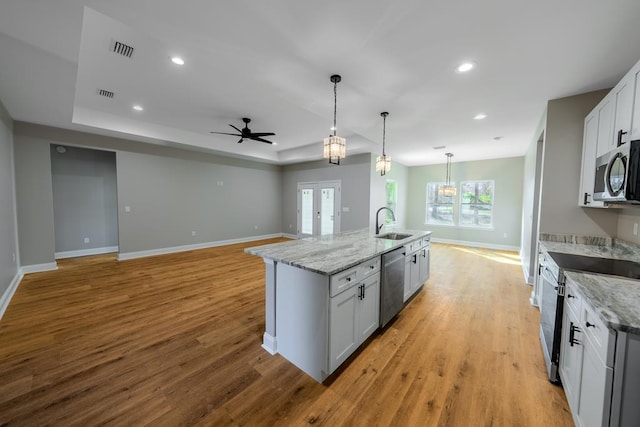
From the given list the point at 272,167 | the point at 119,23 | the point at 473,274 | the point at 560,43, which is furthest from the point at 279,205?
the point at 560,43

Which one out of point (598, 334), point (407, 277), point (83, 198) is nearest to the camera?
point (598, 334)

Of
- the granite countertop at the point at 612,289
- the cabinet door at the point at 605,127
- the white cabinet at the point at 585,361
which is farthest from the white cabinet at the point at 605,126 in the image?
the white cabinet at the point at 585,361

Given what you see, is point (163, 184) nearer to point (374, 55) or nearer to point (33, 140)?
point (33, 140)

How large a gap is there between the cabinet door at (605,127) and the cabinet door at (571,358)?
5.24 ft

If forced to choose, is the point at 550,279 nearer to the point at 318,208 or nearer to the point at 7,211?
the point at 318,208

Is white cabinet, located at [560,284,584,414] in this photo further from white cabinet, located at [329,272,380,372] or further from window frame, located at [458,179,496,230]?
window frame, located at [458,179,496,230]

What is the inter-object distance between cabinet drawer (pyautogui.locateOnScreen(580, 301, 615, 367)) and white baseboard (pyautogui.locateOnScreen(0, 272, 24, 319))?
545 centimetres

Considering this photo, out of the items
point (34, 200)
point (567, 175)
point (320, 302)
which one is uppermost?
point (567, 175)

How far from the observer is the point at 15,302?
315cm

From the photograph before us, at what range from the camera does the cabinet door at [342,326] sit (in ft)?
6.05

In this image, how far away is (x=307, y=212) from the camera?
817 cm

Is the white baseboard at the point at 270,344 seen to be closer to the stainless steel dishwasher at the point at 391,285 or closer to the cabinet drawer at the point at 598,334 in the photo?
the stainless steel dishwasher at the point at 391,285

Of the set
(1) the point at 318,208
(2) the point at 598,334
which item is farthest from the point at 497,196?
(2) the point at 598,334

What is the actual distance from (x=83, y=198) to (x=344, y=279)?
23.2 ft
